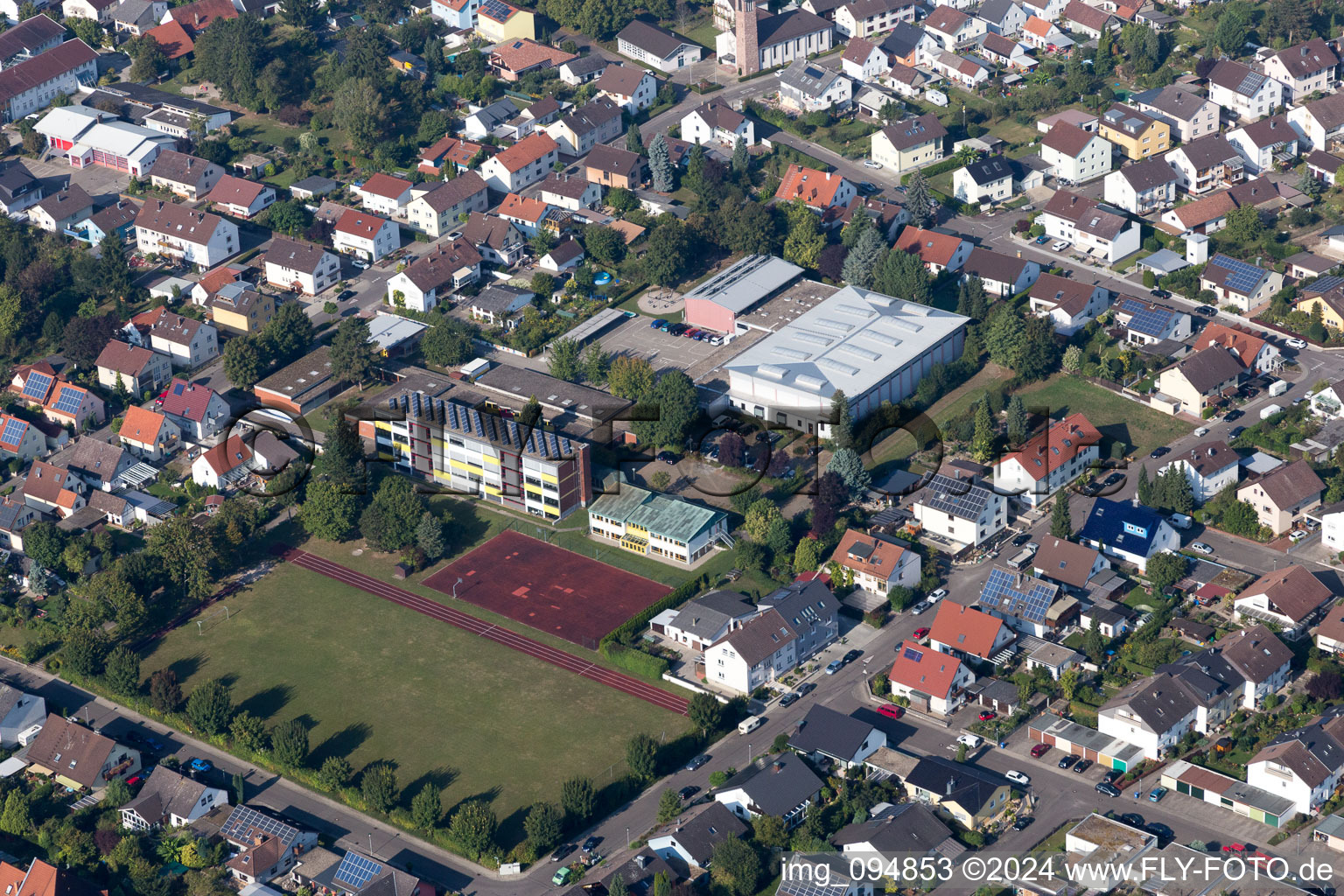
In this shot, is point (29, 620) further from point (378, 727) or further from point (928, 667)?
point (928, 667)

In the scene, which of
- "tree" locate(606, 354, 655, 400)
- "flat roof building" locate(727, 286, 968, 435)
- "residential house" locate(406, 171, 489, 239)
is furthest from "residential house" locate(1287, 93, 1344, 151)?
"residential house" locate(406, 171, 489, 239)

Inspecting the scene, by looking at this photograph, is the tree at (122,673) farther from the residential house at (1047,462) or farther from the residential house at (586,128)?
the residential house at (586,128)

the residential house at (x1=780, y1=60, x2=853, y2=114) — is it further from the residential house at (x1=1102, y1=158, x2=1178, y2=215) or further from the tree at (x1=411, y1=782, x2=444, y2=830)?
the tree at (x1=411, y1=782, x2=444, y2=830)

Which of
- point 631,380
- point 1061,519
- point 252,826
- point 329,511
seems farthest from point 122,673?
point 1061,519

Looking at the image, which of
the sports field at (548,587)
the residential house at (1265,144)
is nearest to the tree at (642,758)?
the sports field at (548,587)

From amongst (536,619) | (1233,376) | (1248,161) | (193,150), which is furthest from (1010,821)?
(193,150)

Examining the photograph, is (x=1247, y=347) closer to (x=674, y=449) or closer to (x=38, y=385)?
(x=674, y=449)

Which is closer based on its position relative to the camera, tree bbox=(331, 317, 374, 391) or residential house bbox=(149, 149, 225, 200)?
tree bbox=(331, 317, 374, 391)
